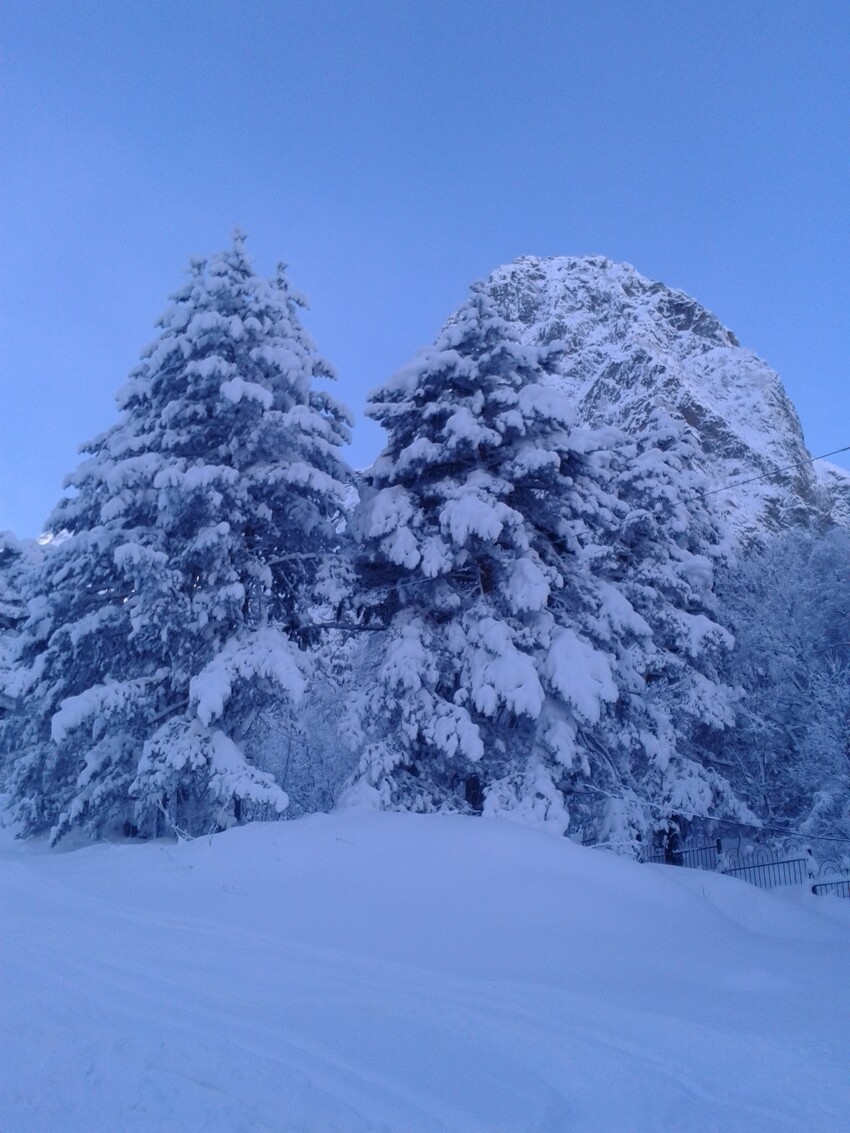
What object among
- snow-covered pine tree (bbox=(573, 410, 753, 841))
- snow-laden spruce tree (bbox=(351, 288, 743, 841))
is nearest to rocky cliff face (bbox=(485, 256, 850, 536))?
snow-covered pine tree (bbox=(573, 410, 753, 841))

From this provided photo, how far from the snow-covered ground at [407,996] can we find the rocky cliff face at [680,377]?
41.3 metres

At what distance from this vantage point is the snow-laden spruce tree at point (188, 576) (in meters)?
11.6

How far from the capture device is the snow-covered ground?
343cm

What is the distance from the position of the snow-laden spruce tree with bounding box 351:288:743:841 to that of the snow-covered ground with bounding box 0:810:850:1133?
2555 mm

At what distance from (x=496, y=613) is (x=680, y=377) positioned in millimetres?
74630

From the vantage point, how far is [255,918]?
7.20m

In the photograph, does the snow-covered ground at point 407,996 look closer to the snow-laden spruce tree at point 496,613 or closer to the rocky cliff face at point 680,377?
the snow-laden spruce tree at point 496,613

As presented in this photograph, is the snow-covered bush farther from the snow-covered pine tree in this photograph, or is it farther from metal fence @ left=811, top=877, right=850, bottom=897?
the snow-covered pine tree

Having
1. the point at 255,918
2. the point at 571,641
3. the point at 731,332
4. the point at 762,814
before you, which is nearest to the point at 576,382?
the point at 731,332

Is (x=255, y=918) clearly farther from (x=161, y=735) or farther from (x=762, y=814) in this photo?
(x=762, y=814)

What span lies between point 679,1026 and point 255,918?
13.0 feet

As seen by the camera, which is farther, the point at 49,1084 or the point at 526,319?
the point at 526,319

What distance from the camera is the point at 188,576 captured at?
42.6 ft

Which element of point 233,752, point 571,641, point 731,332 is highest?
point 731,332
